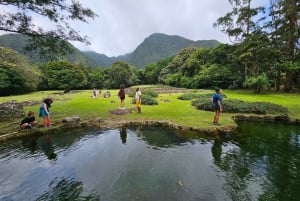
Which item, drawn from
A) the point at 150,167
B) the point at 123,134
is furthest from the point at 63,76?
the point at 150,167

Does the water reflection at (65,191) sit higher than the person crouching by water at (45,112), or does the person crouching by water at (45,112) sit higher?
the person crouching by water at (45,112)

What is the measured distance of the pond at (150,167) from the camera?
665cm

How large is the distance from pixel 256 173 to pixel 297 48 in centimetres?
3495

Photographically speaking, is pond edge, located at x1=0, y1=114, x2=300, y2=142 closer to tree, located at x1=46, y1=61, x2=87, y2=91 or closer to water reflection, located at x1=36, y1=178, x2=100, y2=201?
water reflection, located at x1=36, y1=178, x2=100, y2=201

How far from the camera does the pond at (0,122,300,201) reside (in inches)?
262

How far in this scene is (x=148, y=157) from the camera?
952cm

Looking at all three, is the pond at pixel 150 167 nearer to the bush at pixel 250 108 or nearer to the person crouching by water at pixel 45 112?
the person crouching by water at pixel 45 112

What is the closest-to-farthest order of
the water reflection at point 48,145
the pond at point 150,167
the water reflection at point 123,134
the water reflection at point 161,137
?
the pond at point 150,167 → the water reflection at point 48,145 → the water reflection at point 161,137 → the water reflection at point 123,134

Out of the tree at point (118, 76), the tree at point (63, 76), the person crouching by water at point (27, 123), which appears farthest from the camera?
the tree at point (118, 76)

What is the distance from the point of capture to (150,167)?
27.8 feet

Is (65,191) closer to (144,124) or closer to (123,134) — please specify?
(123,134)

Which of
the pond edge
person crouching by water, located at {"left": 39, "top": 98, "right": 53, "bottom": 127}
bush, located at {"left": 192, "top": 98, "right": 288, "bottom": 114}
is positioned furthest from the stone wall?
bush, located at {"left": 192, "top": 98, "right": 288, "bottom": 114}

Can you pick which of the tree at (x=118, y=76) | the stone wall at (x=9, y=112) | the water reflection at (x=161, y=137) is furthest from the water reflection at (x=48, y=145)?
the tree at (x=118, y=76)

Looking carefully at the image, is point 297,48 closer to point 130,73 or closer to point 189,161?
point 189,161
